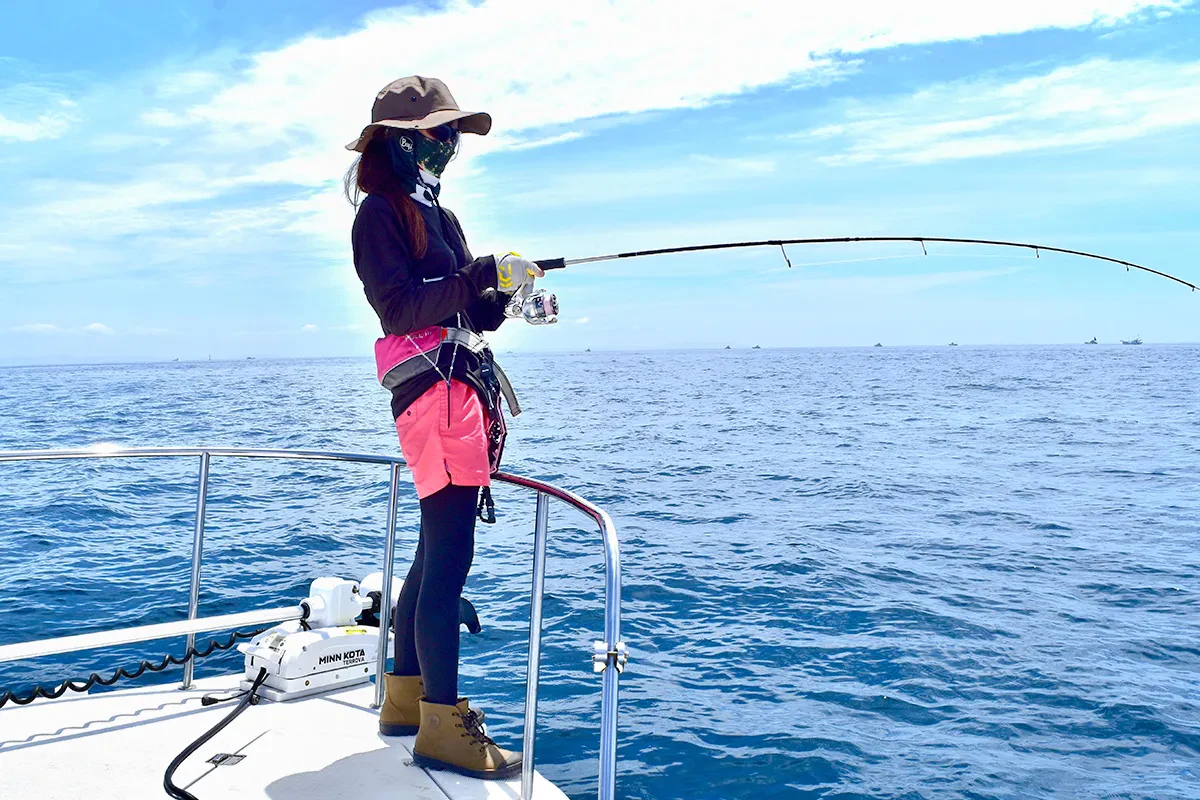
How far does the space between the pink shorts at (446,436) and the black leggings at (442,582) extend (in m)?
0.06

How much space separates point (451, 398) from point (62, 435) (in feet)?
67.0

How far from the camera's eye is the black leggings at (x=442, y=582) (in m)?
2.34

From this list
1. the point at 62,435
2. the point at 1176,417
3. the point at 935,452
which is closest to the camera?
the point at 935,452

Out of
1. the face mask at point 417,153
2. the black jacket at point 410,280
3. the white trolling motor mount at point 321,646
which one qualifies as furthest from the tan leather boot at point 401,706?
the face mask at point 417,153

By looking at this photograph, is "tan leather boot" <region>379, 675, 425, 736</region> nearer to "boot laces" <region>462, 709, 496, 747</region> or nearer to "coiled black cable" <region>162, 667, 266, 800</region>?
"boot laces" <region>462, 709, 496, 747</region>

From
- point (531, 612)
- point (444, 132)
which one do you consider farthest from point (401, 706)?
point (444, 132)

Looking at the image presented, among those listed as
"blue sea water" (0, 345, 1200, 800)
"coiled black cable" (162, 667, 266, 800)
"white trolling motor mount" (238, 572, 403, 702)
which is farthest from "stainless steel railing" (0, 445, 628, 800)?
"blue sea water" (0, 345, 1200, 800)

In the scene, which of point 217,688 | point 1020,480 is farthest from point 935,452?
point 217,688

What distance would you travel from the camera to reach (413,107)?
2.30 meters

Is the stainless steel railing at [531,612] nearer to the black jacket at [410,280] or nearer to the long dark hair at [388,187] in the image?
the black jacket at [410,280]

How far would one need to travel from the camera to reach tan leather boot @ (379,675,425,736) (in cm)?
263

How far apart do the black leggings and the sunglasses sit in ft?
3.09

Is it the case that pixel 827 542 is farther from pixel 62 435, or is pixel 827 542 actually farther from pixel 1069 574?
pixel 62 435

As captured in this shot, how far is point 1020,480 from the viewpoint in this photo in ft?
45.1
